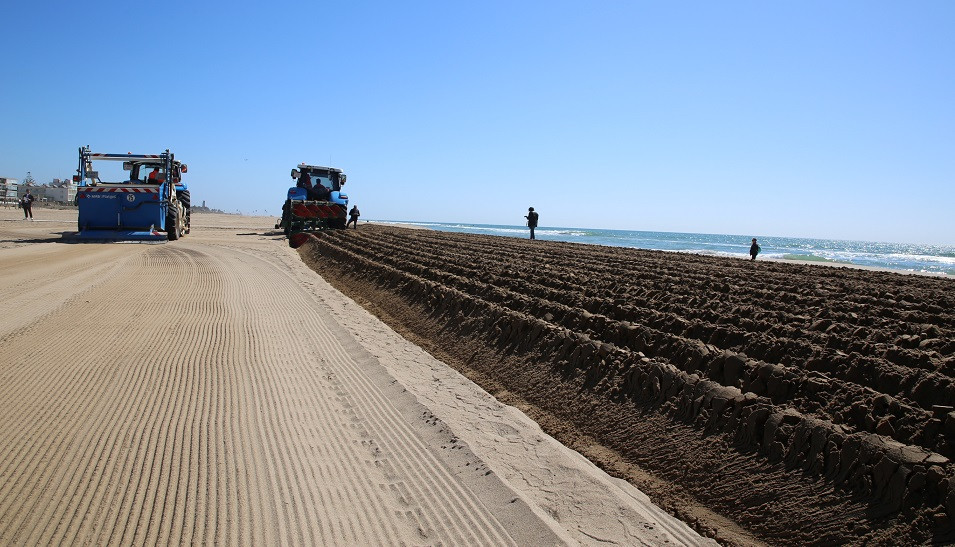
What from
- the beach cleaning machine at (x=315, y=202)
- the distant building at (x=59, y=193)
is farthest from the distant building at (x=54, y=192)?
the beach cleaning machine at (x=315, y=202)

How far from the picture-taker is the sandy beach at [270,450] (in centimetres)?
336

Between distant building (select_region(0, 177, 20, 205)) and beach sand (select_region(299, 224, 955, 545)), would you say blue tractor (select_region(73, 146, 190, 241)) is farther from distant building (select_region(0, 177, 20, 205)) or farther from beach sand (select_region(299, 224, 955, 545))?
distant building (select_region(0, 177, 20, 205))

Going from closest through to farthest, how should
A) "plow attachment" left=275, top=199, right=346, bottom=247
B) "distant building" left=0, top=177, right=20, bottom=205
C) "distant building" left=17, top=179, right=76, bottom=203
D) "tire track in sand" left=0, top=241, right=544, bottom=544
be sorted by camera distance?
"tire track in sand" left=0, top=241, right=544, bottom=544
"plow attachment" left=275, top=199, right=346, bottom=247
"distant building" left=0, top=177, right=20, bottom=205
"distant building" left=17, top=179, right=76, bottom=203

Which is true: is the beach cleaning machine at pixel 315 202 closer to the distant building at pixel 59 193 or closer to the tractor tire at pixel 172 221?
the tractor tire at pixel 172 221

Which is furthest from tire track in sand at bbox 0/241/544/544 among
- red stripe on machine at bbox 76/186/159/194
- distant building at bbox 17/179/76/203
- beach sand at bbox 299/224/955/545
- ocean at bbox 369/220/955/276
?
distant building at bbox 17/179/76/203

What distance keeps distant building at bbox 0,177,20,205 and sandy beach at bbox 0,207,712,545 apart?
2008 inches

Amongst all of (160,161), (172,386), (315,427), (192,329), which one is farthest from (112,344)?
(160,161)

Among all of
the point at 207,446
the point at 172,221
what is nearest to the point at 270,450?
the point at 207,446

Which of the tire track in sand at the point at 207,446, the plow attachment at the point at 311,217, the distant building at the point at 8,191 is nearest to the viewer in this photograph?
the tire track in sand at the point at 207,446

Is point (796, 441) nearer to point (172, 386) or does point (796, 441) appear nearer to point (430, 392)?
point (430, 392)

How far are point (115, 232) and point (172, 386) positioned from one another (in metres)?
16.7

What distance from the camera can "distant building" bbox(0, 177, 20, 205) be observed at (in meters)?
48.0

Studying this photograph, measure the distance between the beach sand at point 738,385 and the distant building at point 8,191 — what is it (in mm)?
51629

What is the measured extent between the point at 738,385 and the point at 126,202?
19.9 meters
